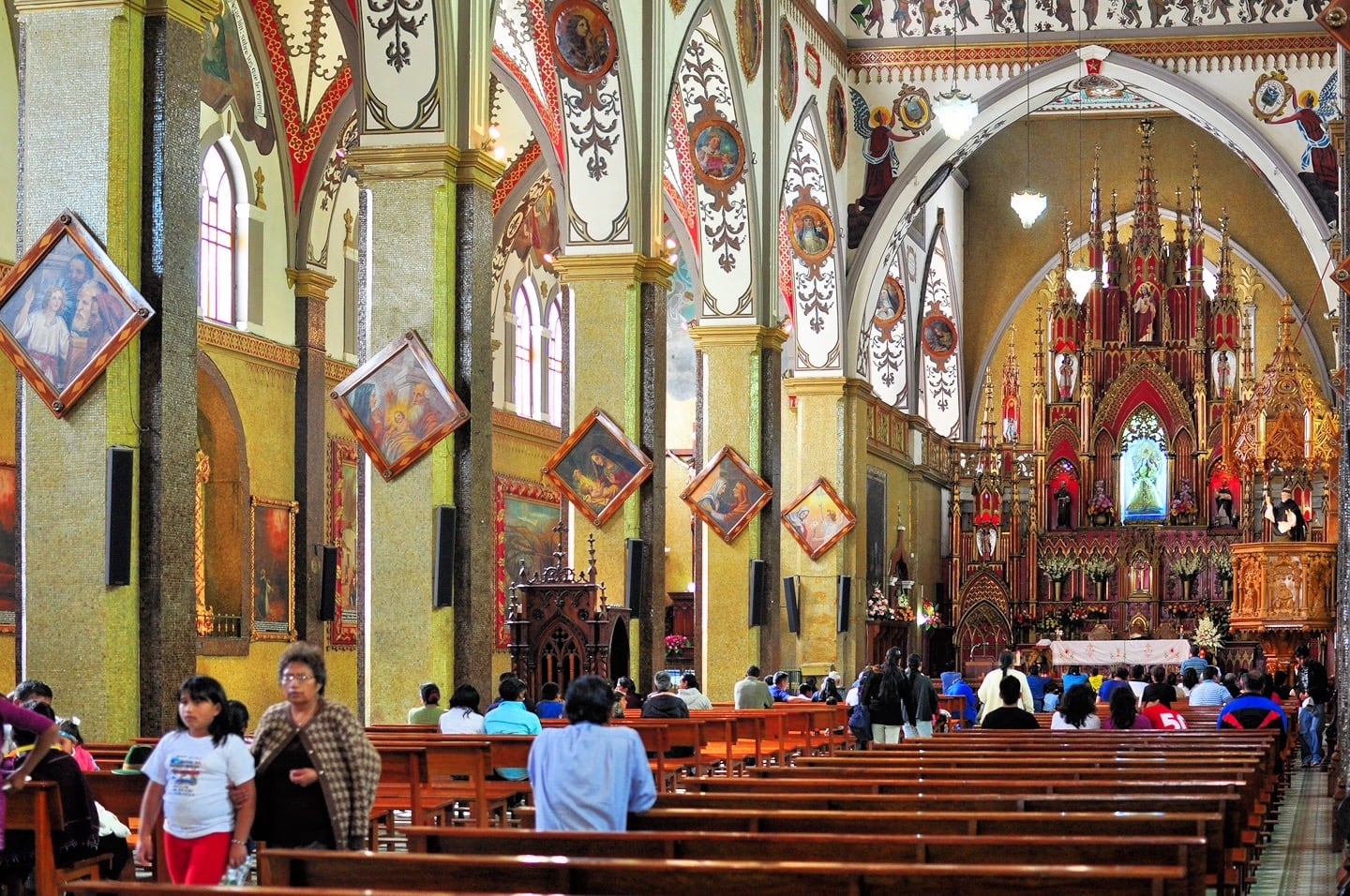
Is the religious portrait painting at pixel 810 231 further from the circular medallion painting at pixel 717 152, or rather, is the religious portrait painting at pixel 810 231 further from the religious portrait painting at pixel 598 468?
the religious portrait painting at pixel 598 468

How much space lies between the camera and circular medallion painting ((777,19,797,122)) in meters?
27.3

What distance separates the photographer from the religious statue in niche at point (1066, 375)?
130 ft

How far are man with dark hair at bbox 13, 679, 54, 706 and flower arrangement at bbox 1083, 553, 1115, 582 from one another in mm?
31195

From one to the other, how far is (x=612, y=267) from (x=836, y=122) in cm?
1090

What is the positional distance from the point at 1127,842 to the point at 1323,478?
3085 centimetres

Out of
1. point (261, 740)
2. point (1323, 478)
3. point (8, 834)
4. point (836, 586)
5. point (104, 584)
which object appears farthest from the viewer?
point (1323, 478)

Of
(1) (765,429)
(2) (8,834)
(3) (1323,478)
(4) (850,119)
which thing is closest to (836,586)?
(1) (765,429)

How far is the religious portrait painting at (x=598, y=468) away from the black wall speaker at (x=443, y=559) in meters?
4.47

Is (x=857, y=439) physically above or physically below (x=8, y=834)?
above

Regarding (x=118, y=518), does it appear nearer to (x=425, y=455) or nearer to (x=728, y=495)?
(x=425, y=455)

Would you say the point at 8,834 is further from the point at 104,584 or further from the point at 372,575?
the point at 372,575

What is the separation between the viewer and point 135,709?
11.1 meters

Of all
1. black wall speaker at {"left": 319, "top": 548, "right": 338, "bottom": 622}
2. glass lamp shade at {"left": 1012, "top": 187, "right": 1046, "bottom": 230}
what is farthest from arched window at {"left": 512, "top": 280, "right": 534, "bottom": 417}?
glass lamp shade at {"left": 1012, "top": 187, "right": 1046, "bottom": 230}

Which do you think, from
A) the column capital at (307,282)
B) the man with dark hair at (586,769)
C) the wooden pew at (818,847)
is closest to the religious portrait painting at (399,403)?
the man with dark hair at (586,769)
